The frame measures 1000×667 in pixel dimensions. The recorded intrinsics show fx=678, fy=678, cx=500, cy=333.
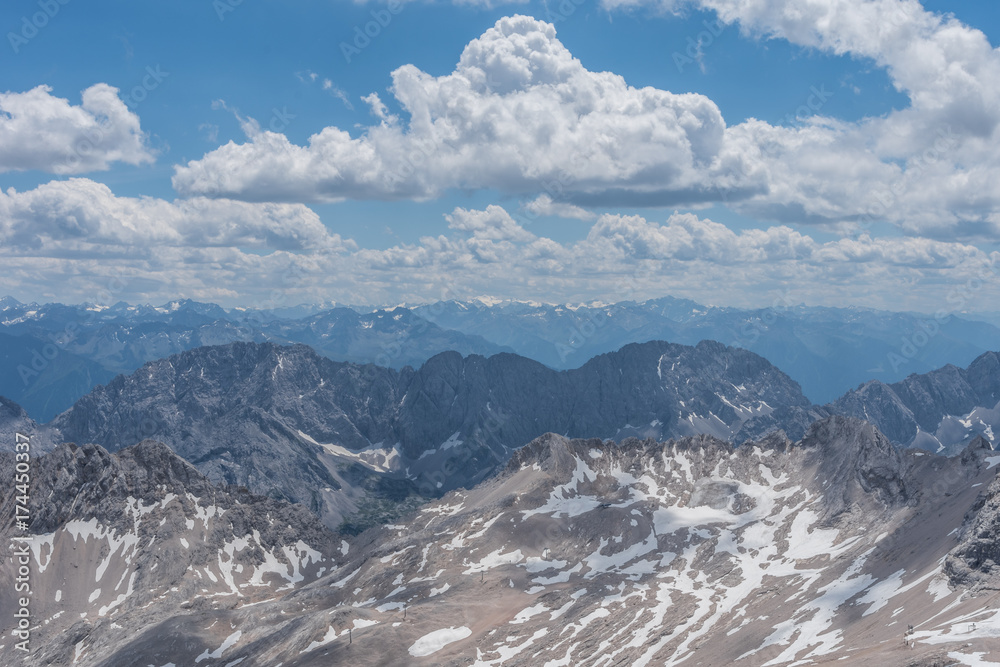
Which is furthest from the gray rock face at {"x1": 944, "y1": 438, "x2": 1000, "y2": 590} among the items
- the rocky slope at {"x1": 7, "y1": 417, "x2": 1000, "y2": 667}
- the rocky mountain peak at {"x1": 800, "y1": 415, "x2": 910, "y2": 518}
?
the rocky mountain peak at {"x1": 800, "y1": 415, "x2": 910, "y2": 518}

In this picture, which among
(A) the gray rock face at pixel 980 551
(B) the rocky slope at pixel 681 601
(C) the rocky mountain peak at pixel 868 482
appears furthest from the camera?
(C) the rocky mountain peak at pixel 868 482

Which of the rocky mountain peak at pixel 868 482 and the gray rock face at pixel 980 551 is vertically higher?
the gray rock face at pixel 980 551

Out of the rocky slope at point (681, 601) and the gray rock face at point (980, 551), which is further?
the rocky slope at point (681, 601)

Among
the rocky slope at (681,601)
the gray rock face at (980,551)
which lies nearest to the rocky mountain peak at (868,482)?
the rocky slope at (681,601)

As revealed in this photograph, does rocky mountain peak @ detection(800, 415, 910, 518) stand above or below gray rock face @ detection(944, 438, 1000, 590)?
below

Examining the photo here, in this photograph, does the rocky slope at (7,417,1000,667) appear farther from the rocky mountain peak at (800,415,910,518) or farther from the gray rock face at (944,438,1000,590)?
the rocky mountain peak at (800,415,910,518)

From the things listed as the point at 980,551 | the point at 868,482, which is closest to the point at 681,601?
the point at 980,551

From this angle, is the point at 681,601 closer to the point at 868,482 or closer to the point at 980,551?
the point at 980,551

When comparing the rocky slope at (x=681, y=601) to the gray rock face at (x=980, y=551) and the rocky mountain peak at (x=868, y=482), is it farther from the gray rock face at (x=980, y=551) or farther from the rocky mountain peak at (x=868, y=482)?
the rocky mountain peak at (x=868, y=482)

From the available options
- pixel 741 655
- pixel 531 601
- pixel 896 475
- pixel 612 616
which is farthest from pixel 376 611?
pixel 896 475

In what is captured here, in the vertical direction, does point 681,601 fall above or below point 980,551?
below
